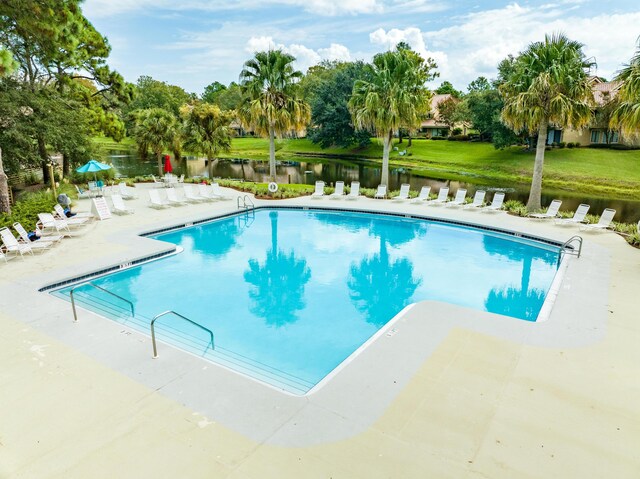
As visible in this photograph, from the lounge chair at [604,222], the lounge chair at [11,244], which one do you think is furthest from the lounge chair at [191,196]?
the lounge chair at [604,222]

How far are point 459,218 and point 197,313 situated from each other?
12.6m

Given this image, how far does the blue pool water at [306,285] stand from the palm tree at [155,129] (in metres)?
13.4

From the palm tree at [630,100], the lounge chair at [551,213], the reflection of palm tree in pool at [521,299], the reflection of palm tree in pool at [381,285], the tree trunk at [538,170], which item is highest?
the palm tree at [630,100]

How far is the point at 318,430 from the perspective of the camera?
5.38 metres

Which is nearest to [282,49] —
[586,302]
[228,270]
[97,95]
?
[228,270]

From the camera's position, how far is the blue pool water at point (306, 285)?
8.73 meters

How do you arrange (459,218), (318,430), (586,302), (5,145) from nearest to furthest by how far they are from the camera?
(318,430), (586,302), (459,218), (5,145)

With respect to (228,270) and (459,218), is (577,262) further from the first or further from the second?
(228,270)

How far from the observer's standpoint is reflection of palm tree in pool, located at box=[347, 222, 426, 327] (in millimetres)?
10538

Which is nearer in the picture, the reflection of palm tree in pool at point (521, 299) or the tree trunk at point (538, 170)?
the reflection of palm tree in pool at point (521, 299)

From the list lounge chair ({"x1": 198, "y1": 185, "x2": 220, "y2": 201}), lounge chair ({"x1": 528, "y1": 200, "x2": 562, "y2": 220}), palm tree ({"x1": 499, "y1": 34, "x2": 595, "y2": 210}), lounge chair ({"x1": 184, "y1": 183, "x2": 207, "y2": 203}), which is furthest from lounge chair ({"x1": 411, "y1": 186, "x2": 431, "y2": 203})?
lounge chair ({"x1": 184, "y1": 183, "x2": 207, "y2": 203})

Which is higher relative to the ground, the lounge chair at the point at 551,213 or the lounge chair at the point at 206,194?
the lounge chair at the point at 206,194

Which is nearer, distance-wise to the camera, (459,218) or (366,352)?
(366,352)

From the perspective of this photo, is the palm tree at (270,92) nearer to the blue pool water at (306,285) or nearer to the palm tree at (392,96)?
the palm tree at (392,96)
